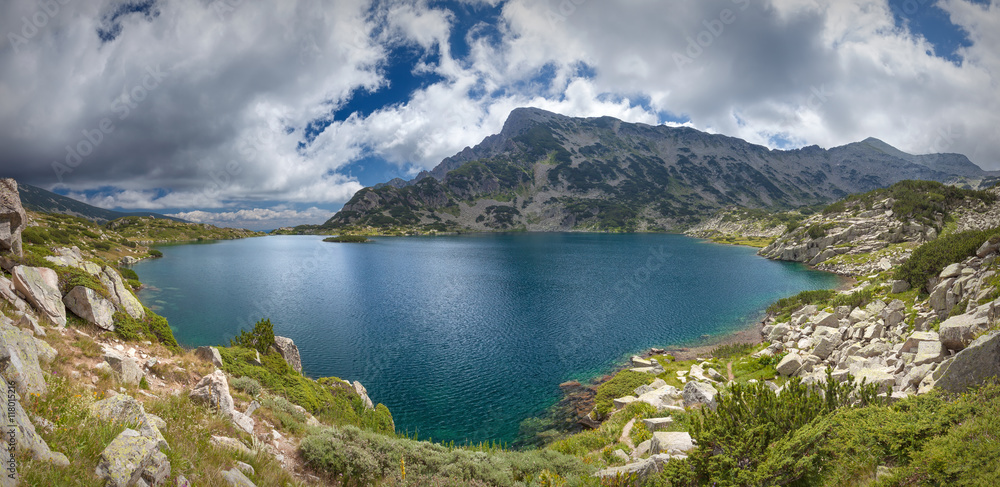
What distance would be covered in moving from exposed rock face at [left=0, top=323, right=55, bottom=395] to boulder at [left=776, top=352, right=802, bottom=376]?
40151 millimetres

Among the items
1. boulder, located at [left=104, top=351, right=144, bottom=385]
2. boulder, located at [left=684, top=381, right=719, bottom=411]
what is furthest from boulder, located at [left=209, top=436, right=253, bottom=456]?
boulder, located at [left=684, top=381, right=719, bottom=411]

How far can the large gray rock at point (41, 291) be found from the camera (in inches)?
658

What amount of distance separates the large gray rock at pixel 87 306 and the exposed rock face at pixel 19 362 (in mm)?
9086

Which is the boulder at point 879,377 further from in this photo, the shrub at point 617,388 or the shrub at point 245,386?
the shrub at point 245,386

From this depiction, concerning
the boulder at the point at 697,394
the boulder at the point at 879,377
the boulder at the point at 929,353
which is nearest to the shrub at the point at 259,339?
the boulder at the point at 697,394

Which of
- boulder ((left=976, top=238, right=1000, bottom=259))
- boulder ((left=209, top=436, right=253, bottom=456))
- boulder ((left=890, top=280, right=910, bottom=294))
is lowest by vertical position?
boulder ((left=209, top=436, right=253, bottom=456))

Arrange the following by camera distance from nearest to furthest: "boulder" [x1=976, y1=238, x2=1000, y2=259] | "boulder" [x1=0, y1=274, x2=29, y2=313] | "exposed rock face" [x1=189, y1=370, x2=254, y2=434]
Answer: "exposed rock face" [x1=189, y1=370, x2=254, y2=434]
"boulder" [x1=0, y1=274, x2=29, y2=313]
"boulder" [x1=976, y1=238, x2=1000, y2=259]

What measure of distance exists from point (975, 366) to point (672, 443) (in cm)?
1105

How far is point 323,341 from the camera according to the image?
4500 cm

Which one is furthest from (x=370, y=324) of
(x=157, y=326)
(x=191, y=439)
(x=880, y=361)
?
(x=880, y=361)

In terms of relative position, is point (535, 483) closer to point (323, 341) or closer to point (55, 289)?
point (55, 289)

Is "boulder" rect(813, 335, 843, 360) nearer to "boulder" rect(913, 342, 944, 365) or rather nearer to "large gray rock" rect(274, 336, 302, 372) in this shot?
"boulder" rect(913, 342, 944, 365)

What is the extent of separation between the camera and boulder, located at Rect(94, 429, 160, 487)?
6.73 metres

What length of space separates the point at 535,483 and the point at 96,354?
18542 millimetres
